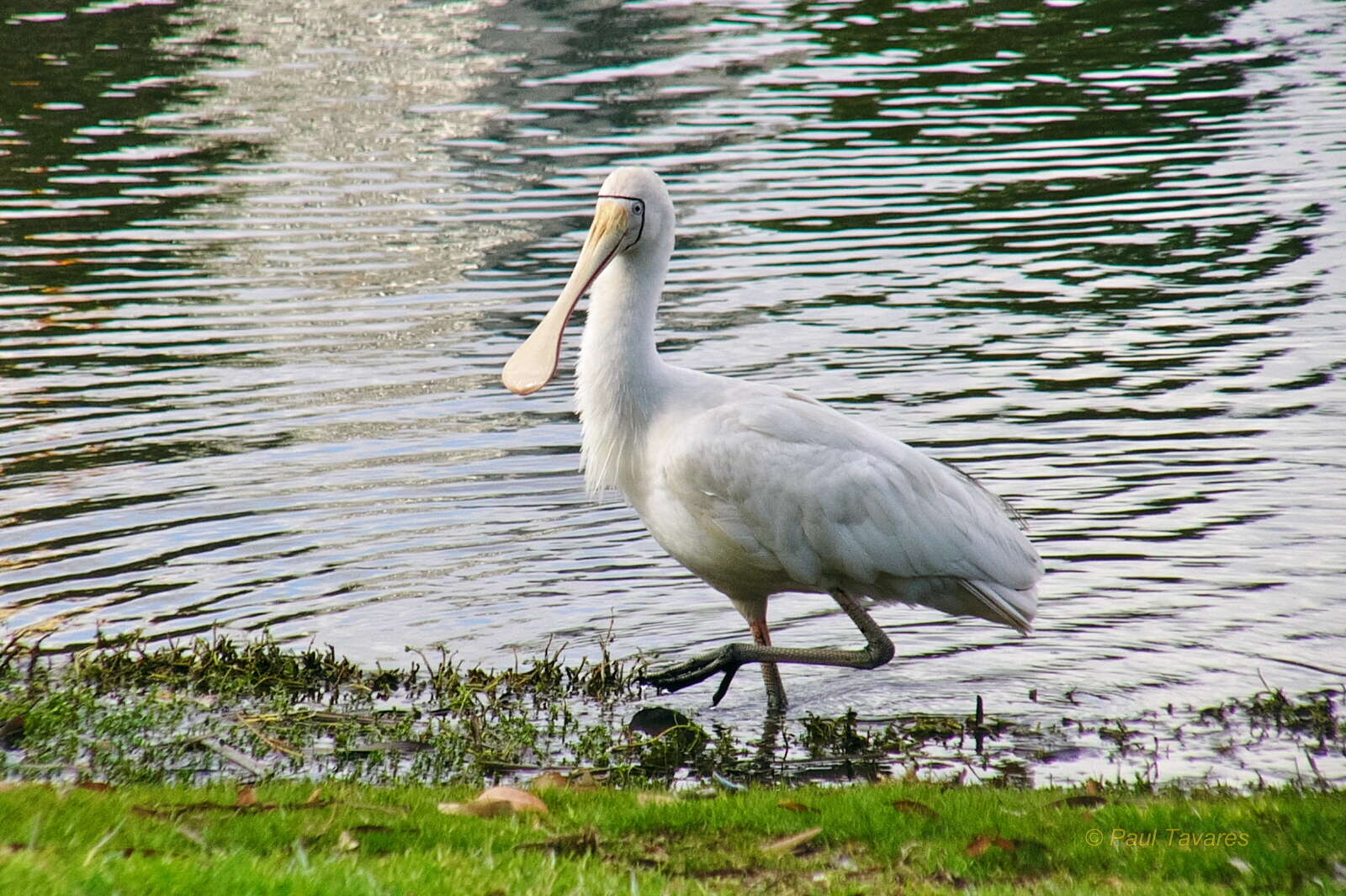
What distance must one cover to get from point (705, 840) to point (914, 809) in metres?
0.80

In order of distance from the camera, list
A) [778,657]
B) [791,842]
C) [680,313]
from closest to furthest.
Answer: [791,842], [778,657], [680,313]

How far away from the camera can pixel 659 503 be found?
8.00 metres

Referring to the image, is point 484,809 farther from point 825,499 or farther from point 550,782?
point 825,499

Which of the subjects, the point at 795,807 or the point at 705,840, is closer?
the point at 705,840

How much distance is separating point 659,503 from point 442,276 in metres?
9.90

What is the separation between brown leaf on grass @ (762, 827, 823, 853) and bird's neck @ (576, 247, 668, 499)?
2.49 meters

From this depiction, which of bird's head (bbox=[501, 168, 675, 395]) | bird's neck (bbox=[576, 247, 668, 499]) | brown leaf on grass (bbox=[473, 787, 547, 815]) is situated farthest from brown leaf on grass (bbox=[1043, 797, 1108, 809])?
bird's head (bbox=[501, 168, 675, 395])

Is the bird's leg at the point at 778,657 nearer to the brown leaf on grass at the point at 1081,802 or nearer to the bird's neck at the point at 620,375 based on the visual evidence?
the bird's neck at the point at 620,375

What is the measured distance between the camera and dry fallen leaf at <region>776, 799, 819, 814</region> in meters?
6.24

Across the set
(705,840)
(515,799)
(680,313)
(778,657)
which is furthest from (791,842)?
(680,313)

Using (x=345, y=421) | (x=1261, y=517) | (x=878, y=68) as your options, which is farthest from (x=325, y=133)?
(x=1261, y=517)

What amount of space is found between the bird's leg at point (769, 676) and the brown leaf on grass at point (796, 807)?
213 cm

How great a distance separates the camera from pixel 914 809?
20.4ft

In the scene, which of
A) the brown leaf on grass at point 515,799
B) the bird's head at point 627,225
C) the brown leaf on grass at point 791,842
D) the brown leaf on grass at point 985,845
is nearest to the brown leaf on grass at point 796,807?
the brown leaf on grass at point 791,842
